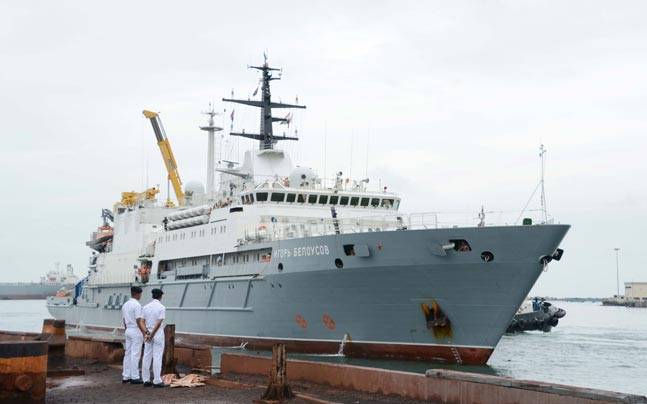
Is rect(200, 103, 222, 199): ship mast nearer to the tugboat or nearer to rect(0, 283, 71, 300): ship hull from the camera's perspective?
the tugboat

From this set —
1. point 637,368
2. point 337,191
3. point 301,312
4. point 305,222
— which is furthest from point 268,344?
point 637,368

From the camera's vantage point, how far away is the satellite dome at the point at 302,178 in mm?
25562

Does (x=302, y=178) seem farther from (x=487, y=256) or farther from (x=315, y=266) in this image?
(x=487, y=256)

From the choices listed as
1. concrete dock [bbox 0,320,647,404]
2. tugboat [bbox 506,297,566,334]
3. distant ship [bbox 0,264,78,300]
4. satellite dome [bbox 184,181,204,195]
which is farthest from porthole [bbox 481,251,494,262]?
distant ship [bbox 0,264,78,300]

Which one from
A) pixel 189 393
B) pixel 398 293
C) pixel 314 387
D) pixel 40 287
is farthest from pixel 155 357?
pixel 40 287

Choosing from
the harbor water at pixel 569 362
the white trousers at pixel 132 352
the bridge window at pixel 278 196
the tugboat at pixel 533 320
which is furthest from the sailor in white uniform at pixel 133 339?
the tugboat at pixel 533 320

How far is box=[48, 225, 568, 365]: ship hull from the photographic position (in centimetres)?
1812

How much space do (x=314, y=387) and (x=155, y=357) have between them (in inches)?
87.1

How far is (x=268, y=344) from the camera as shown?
22.7 meters

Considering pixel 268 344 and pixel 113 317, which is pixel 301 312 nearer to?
pixel 268 344

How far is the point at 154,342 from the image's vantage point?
10.0 meters

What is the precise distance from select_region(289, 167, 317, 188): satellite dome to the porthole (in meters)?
8.95

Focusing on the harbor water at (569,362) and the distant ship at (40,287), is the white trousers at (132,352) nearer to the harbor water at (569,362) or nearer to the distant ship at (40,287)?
the harbor water at (569,362)

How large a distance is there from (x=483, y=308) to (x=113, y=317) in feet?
69.5
